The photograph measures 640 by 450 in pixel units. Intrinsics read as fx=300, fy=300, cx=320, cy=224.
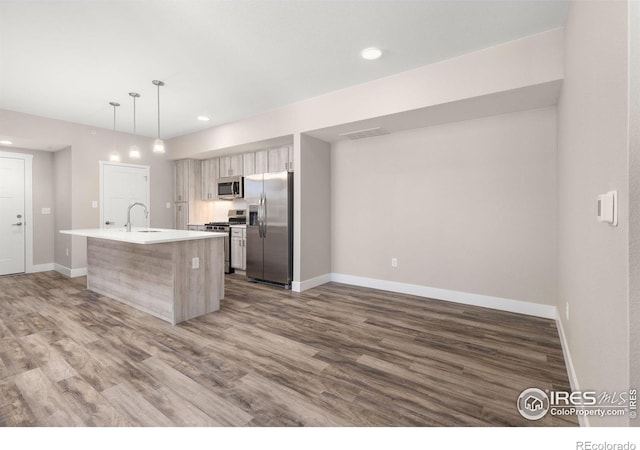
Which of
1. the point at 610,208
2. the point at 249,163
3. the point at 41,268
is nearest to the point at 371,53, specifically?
the point at 610,208

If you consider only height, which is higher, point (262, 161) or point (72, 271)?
point (262, 161)

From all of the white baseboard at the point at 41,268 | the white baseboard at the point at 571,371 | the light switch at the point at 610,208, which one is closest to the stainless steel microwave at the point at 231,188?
the white baseboard at the point at 41,268

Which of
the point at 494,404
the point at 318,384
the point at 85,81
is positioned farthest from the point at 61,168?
the point at 494,404

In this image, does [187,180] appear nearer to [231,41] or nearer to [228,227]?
[228,227]

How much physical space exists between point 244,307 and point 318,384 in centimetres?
189

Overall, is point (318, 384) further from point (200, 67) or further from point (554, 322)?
point (200, 67)

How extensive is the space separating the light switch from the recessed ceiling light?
246 cm

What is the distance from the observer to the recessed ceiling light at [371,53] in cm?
298

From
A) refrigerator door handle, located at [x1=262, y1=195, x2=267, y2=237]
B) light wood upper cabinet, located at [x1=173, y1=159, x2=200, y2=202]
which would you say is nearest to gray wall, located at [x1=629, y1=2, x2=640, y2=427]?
refrigerator door handle, located at [x1=262, y1=195, x2=267, y2=237]

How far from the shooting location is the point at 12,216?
540 cm

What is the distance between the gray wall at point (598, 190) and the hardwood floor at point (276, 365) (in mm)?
599

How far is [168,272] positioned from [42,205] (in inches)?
183

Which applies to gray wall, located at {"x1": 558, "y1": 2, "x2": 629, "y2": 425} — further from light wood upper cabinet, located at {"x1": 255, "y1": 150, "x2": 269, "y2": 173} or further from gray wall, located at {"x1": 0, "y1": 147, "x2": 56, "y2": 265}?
gray wall, located at {"x1": 0, "y1": 147, "x2": 56, "y2": 265}

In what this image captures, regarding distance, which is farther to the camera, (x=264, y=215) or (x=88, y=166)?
(x=88, y=166)
